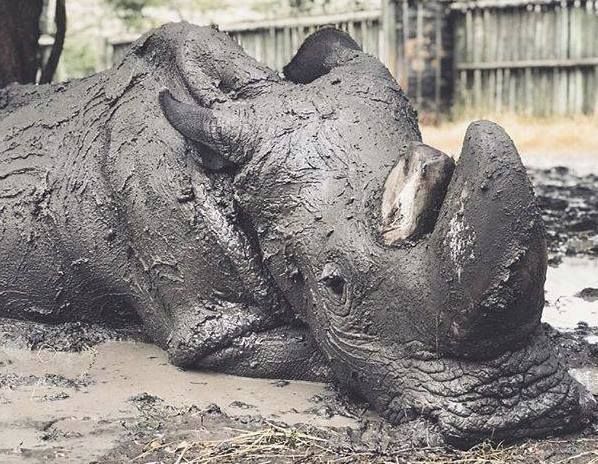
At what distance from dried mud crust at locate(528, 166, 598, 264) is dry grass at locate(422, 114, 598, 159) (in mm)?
2197

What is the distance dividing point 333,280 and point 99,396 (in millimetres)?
905

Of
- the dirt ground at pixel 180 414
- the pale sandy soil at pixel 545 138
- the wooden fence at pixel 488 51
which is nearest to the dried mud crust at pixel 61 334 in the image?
the dirt ground at pixel 180 414

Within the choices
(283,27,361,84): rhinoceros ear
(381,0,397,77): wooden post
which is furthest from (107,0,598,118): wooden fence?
(283,27,361,84): rhinoceros ear

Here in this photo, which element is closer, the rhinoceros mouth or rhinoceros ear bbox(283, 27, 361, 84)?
the rhinoceros mouth

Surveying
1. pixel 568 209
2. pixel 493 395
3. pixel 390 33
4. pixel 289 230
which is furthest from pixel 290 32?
pixel 493 395

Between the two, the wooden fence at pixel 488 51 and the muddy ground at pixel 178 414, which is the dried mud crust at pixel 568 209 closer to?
the muddy ground at pixel 178 414

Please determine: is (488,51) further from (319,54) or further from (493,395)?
(493,395)

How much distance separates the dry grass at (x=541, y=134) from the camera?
13.3m

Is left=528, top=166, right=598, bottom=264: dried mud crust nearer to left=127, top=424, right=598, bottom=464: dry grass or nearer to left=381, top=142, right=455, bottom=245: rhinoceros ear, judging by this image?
left=381, top=142, right=455, bottom=245: rhinoceros ear

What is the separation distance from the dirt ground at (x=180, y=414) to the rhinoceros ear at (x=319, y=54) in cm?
127

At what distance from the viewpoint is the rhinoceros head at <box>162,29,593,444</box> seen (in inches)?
117

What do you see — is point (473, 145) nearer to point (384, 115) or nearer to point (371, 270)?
point (371, 270)

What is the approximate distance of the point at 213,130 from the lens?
3865 mm

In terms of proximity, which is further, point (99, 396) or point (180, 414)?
point (99, 396)
